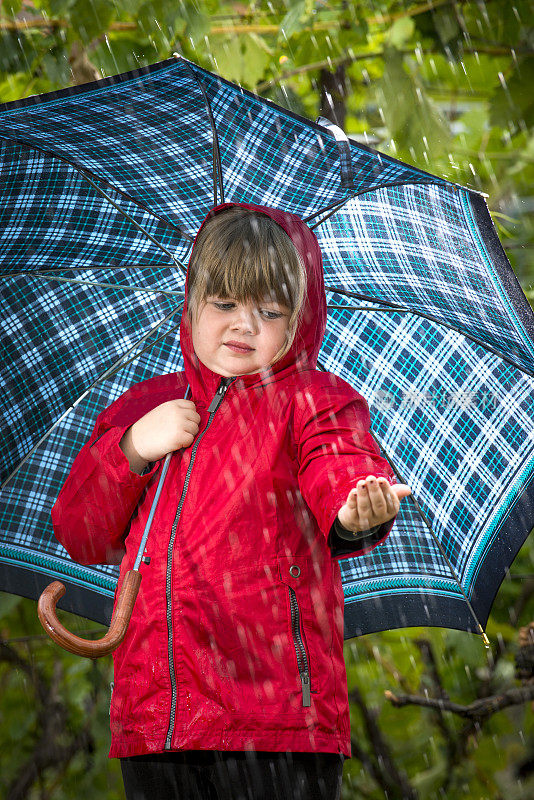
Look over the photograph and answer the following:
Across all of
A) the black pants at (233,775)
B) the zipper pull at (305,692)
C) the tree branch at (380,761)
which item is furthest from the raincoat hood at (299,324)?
the tree branch at (380,761)

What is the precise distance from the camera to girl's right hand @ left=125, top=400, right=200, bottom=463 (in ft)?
4.55

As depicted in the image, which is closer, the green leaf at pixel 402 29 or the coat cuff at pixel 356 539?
the coat cuff at pixel 356 539

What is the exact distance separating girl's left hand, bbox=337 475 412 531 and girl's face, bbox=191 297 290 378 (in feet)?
1.31

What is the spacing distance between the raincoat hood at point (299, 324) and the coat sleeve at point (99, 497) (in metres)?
0.17

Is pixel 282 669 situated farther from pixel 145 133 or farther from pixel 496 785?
pixel 496 785

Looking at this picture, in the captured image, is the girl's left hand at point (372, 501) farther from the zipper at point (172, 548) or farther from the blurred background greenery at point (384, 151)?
the blurred background greenery at point (384, 151)

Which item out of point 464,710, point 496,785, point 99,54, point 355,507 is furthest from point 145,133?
point 496,785

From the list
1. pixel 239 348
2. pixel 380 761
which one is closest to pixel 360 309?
pixel 239 348

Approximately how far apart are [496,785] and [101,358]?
1.99m

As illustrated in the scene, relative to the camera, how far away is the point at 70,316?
1.84m

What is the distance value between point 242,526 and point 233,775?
39 cm

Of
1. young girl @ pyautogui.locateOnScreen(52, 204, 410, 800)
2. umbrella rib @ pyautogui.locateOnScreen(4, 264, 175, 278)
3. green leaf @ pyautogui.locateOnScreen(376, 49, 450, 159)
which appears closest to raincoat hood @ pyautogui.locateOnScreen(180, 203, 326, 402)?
young girl @ pyautogui.locateOnScreen(52, 204, 410, 800)

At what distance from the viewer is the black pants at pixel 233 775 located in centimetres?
126

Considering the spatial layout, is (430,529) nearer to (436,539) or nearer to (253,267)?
(436,539)
